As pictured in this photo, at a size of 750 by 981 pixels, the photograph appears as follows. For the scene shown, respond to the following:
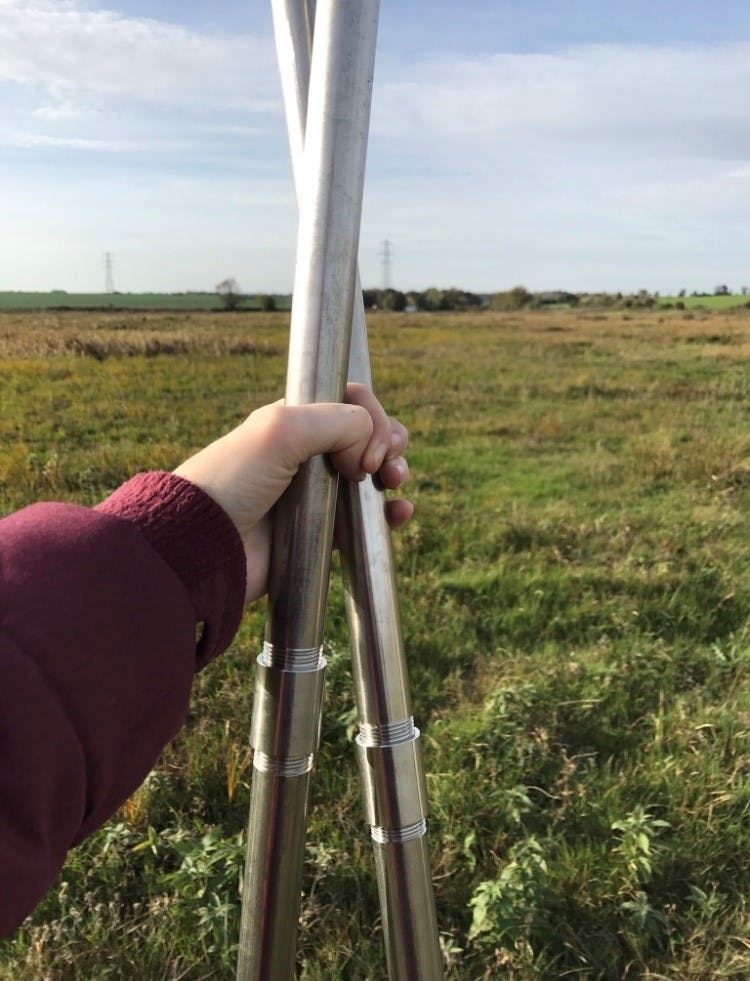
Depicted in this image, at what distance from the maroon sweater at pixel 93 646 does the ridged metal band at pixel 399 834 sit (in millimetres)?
351

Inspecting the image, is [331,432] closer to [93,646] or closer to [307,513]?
[307,513]

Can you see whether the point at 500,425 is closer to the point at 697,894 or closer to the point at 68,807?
the point at 697,894

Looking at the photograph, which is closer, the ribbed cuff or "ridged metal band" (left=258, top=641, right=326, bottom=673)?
the ribbed cuff

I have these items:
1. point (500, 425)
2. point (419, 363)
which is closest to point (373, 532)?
point (500, 425)

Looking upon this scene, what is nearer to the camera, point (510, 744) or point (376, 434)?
point (376, 434)

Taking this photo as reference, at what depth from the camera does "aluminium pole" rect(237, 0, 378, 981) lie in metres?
0.87

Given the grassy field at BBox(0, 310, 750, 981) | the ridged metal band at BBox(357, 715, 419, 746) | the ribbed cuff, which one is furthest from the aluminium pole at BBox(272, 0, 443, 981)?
the grassy field at BBox(0, 310, 750, 981)

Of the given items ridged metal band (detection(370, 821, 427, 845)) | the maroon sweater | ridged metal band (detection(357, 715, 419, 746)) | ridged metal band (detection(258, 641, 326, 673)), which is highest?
the maroon sweater

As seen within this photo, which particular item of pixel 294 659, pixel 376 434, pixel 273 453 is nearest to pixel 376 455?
A: pixel 376 434

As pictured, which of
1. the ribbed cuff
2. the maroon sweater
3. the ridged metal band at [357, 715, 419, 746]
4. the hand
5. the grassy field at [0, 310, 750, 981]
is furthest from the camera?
the grassy field at [0, 310, 750, 981]

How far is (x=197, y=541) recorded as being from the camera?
31.1 inches

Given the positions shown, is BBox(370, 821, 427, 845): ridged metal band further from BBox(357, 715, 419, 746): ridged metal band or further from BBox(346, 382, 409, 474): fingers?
BBox(346, 382, 409, 474): fingers

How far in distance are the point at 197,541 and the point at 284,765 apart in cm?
32

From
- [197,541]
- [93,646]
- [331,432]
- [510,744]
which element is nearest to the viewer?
[93,646]
